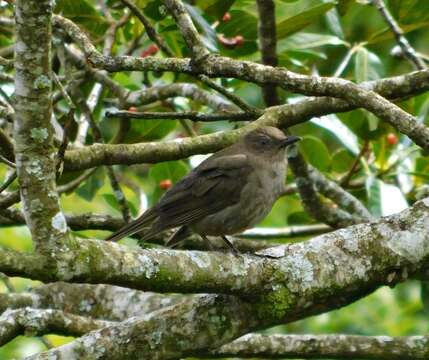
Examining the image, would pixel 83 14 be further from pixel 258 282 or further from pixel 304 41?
pixel 258 282

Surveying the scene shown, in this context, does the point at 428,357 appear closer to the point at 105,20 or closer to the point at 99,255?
the point at 99,255

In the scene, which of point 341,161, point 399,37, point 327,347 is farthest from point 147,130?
point 327,347

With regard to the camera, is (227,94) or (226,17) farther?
(226,17)

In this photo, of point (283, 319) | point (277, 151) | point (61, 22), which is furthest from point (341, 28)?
point (283, 319)

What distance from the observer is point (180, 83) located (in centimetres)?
612

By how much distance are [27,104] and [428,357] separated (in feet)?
8.36

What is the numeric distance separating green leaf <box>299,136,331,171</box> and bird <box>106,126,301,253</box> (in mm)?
328

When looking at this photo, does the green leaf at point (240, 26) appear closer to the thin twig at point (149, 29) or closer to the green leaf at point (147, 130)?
the thin twig at point (149, 29)

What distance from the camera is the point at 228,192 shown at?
234 inches

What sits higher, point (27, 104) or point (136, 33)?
point (136, 33)

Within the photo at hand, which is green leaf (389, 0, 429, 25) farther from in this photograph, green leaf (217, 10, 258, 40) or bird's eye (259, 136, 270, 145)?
bird's eye (259, 136, 270, 145)

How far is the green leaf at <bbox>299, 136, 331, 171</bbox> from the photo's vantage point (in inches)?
252

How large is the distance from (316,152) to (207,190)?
2.92 ft

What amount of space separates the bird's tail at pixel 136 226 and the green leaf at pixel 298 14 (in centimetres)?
136
